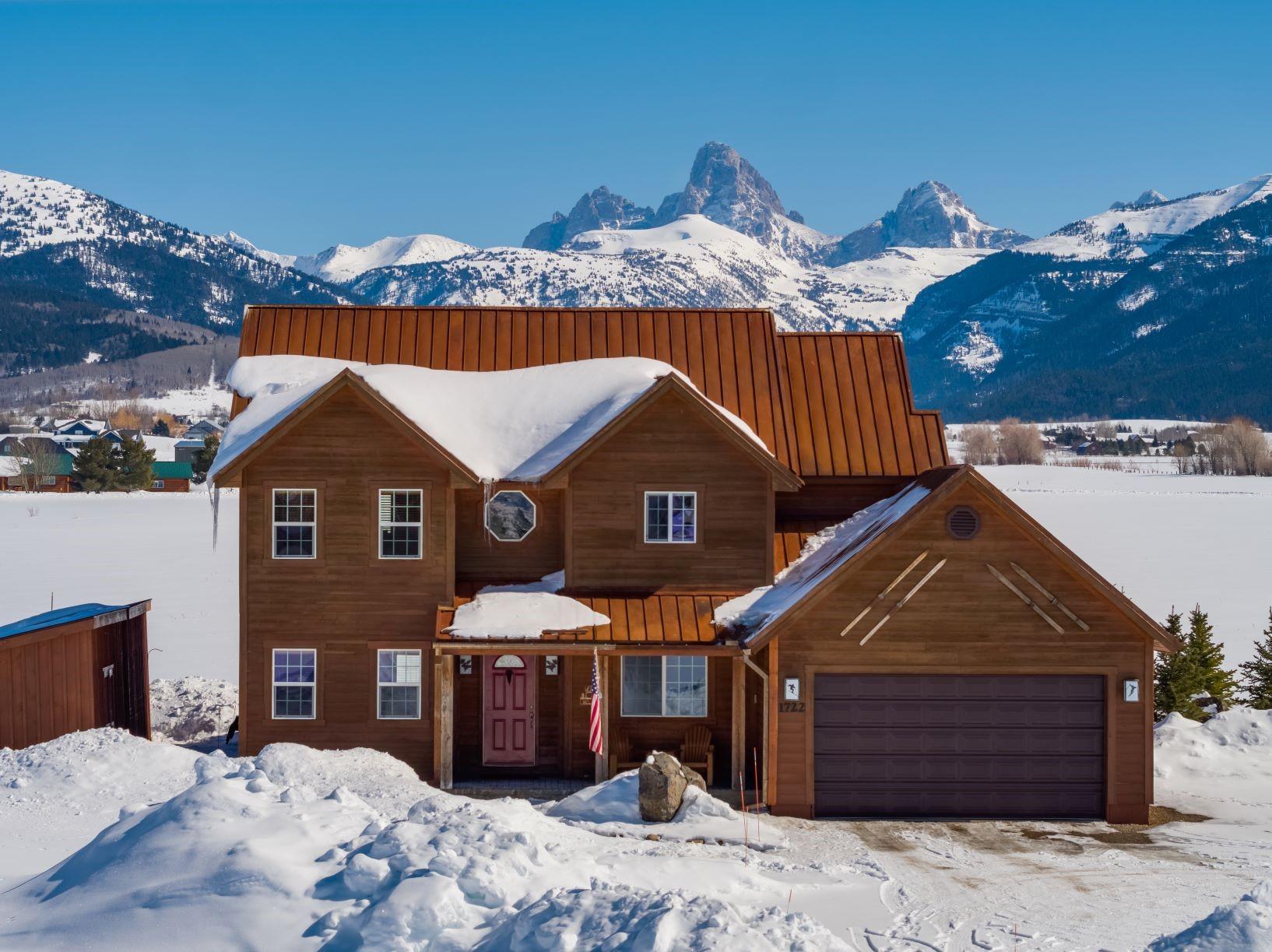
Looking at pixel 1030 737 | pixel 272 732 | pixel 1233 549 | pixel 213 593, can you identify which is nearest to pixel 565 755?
pixel 272 732

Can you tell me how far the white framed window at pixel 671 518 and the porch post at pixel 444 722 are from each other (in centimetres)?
420

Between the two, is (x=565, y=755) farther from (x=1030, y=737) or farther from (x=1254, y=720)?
(x=1254, y=720)

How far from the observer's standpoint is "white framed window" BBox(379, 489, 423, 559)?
2050 centimetres

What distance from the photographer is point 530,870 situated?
12.1 m

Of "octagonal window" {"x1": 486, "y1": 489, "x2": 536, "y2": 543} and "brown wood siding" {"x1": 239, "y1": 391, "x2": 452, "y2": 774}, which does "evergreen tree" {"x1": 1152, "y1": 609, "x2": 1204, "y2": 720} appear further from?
"brown wood siding" {"x1": 239, "y1": 391, "x2": 452, "y2": 774}

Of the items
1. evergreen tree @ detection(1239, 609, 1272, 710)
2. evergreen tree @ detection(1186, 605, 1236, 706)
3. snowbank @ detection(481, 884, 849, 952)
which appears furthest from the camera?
evergreen tree @ detection(1186, 605, 1236, 706)

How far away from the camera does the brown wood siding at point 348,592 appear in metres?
20.3

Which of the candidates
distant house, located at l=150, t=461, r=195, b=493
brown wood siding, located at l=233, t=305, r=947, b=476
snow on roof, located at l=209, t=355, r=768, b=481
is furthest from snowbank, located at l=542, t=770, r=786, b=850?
distant house, located at l=150, t=461, r=195, b=493

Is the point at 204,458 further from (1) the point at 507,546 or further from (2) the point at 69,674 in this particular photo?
(1) the point at 507,546

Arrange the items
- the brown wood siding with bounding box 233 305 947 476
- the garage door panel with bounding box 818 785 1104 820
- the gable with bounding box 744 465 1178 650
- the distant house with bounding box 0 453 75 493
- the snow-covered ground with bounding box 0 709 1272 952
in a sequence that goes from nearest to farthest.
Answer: the snow-covered ground with bounding box 0 709 1272 952, the gable with bounding box 744 465 1178 650, the garage door panel with bounding box 818 785 1104 820, the brown wood siding with bounding box 233 305 947 476, the distant house with bounding box 0 453 75 493

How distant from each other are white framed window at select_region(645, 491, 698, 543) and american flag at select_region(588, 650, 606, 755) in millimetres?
2734

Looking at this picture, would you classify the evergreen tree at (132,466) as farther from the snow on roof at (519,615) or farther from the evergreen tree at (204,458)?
the snow on roof at (519,615)

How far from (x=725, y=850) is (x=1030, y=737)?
6.02 metres

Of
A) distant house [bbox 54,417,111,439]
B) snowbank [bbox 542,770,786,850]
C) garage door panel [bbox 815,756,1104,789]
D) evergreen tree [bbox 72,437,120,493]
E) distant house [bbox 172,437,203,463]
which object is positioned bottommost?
snowbank [bbox 542,770,786,850]
